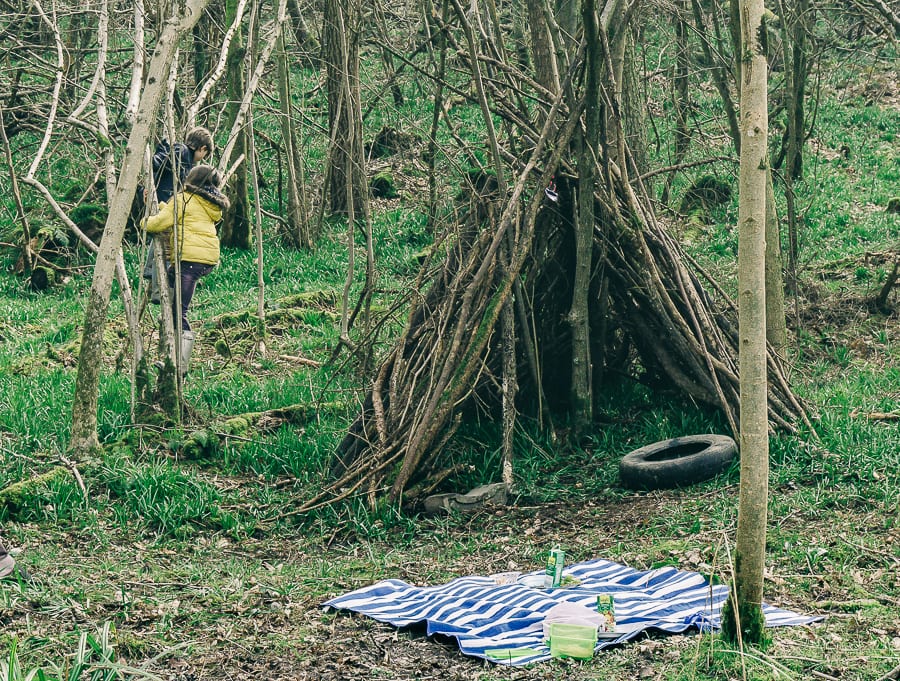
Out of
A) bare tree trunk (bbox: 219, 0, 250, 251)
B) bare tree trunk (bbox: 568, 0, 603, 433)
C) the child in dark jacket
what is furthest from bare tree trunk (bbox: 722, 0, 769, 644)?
bare tree trunk (bbox: 219, 0, 250, 251)

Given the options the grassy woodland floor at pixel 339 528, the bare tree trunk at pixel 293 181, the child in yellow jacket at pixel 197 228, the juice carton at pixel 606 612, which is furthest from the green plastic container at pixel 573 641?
the bare tree trunk at pixel 293 181

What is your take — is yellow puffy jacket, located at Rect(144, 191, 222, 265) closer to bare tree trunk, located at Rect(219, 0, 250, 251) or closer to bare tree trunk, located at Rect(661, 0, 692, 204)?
bare tree trunk, located at Rect(661, 0, 692, 204)

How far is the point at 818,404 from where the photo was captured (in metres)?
7.38

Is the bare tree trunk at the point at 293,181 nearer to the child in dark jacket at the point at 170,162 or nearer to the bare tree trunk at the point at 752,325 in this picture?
the child in dark jacket at the point at 170,162

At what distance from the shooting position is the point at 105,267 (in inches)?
247

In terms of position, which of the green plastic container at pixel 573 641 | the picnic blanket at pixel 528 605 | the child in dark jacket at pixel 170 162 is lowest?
the picnic blanket at pixel 528 605

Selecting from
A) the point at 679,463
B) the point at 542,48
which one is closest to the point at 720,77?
the point at 542,48

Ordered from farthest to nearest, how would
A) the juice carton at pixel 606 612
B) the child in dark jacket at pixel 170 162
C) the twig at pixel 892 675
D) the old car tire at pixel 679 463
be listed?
1. the child in dark jacket at pixel 170 162
2. the old car tire at pixel 679 463
3. the juice carton at pixel 606 612
4. the twig at pixel 892 675

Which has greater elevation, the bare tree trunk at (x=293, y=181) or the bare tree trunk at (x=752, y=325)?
the bare tree trunk at (x=293, y=181)

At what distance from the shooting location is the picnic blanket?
407 centimetres

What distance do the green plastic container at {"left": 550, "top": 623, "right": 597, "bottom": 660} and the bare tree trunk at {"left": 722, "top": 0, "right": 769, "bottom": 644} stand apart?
605 millimetres

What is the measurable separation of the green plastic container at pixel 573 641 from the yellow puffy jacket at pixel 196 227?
16.0 feet

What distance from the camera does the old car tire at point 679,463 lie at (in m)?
6.25

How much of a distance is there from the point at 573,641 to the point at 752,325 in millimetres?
1510
